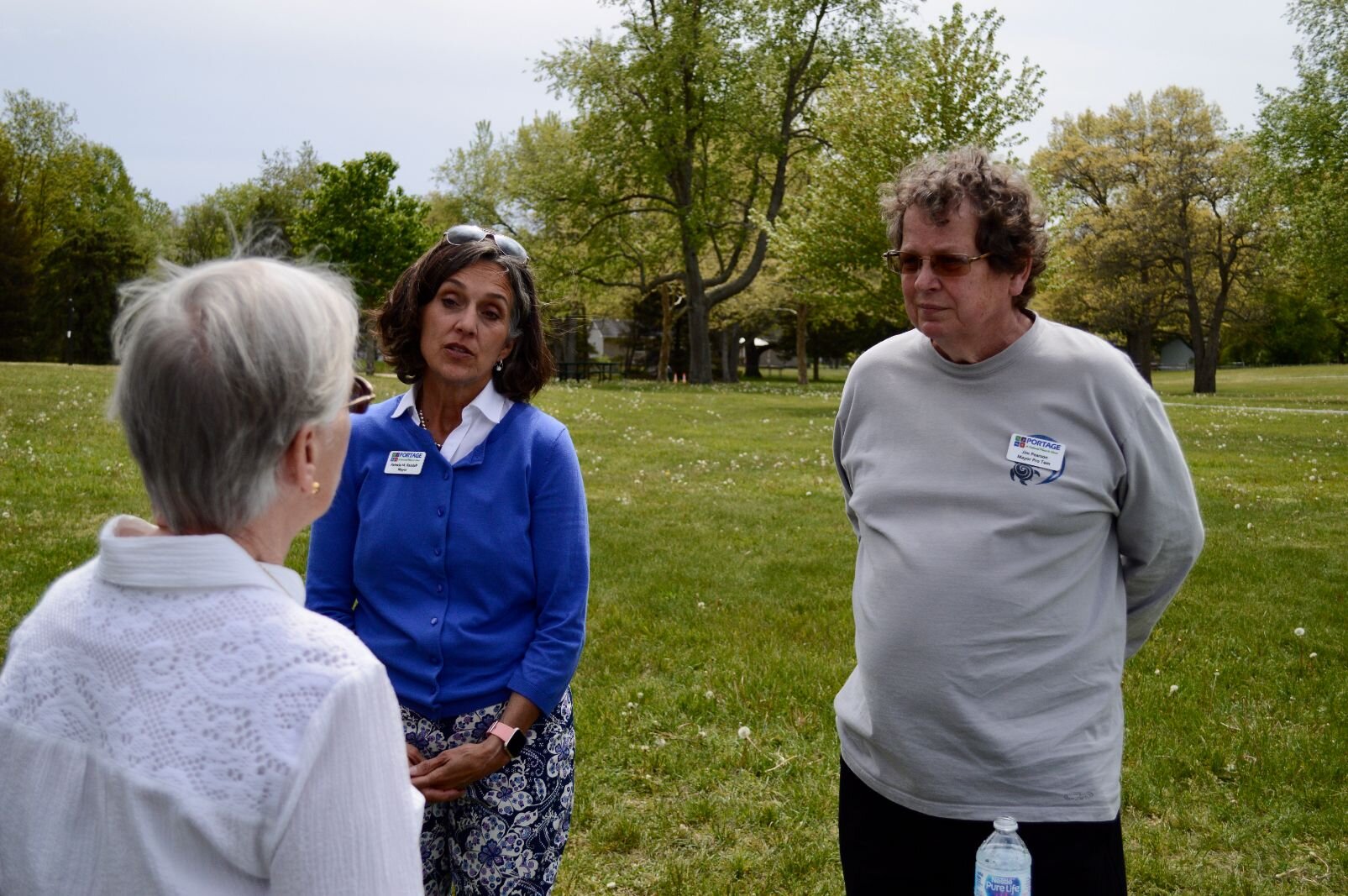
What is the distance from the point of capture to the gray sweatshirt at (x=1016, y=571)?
8.60ft

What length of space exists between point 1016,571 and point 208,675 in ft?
6.27

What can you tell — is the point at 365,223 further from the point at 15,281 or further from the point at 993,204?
the point at 993,204

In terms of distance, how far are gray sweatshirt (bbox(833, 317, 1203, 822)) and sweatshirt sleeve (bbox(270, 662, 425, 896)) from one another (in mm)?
1627

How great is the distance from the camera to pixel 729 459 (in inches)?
655

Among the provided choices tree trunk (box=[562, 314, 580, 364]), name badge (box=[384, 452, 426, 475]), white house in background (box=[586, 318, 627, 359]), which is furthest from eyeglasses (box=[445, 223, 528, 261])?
white house in background (box=[586, 318, 627, 359])

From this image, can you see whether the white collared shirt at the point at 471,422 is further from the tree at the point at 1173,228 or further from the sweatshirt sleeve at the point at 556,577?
the tree at the point at 1173,228

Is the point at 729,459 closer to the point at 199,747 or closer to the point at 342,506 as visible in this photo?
the point at 342,506

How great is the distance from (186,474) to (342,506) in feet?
4.96

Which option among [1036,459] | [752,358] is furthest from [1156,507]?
[752,358]

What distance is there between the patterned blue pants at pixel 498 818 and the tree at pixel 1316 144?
31.3 metres

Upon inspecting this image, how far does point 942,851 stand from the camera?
2.70 meters

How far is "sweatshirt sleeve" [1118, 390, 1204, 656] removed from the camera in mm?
2719

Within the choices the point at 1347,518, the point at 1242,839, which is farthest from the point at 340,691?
the point at 1347,518

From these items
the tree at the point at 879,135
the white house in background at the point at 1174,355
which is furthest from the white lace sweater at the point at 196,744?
the white house in background at the point at 1174,355
